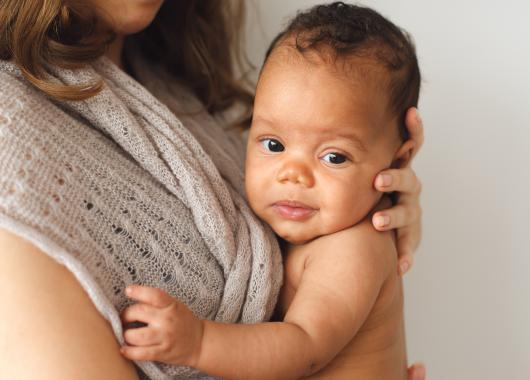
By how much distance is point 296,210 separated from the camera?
119cm

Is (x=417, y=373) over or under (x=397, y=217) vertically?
under

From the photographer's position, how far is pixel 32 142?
964mm

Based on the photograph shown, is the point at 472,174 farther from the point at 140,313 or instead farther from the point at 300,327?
the point at 140,313

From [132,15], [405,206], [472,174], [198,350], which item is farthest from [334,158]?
[472,174]

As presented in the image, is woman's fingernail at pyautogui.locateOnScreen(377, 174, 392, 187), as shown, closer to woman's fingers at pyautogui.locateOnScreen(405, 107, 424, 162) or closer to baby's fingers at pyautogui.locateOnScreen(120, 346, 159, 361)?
woman's fingers at pyautogui.locateOnScreen(405, 107, 424, 162)

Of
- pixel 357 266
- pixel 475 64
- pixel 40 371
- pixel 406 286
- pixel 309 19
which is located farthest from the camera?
pixel 406 286

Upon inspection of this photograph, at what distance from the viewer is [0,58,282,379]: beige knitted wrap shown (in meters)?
0.93

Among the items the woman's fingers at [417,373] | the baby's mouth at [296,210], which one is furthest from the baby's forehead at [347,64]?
the woman's fingers at [417,373]

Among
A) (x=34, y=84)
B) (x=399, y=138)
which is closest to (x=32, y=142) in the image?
(x=34, y=84)

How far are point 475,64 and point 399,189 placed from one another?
29.4 inches

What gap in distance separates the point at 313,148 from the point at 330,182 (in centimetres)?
7

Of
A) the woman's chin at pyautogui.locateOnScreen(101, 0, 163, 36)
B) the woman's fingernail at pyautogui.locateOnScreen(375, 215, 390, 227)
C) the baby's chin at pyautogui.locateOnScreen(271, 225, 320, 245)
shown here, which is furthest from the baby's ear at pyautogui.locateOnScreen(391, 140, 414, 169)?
the woman's chin at pyautogui.locateOnScreen(101, 0, 163, 36)

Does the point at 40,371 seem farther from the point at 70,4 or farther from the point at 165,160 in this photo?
the point at 70,4

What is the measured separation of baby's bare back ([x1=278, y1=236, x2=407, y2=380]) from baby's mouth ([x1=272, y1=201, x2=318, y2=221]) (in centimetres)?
7
